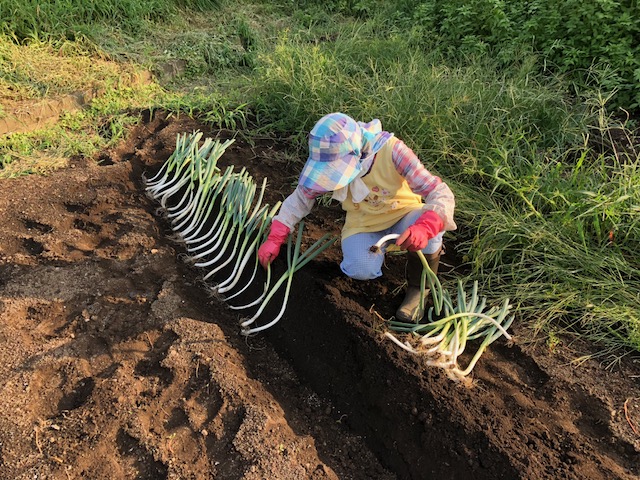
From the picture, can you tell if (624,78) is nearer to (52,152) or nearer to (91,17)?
(52,152)

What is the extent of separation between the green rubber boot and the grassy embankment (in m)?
→ 0.32

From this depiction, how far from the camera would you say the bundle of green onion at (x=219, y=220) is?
2.51 metres

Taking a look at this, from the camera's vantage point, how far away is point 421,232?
6.53 feet

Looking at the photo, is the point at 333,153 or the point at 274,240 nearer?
the point at 333,153

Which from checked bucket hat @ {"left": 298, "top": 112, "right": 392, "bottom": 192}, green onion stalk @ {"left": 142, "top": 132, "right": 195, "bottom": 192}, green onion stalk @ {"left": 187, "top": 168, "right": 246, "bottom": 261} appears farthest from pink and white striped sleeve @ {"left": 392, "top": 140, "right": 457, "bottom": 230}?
green onion stalk @ {"left": 142, "top": 132, "right": 195, "bottom": 192}

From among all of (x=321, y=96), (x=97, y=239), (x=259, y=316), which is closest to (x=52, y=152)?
(x=97, y=239)

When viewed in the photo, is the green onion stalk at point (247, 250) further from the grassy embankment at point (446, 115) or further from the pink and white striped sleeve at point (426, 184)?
the grassy embankment at point (446, 115)

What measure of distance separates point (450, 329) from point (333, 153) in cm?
85

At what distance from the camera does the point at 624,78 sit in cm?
350

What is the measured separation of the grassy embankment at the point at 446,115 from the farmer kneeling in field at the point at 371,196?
0.47m

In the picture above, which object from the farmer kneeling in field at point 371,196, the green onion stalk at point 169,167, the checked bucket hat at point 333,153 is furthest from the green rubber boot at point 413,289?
the green onion stalk at point 169,167

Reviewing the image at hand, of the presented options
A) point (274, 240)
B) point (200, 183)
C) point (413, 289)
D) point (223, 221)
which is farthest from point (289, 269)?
point (200, 183)

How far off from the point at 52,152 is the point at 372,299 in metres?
2.69

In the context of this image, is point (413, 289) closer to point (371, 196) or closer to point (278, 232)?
point (371, 196)
